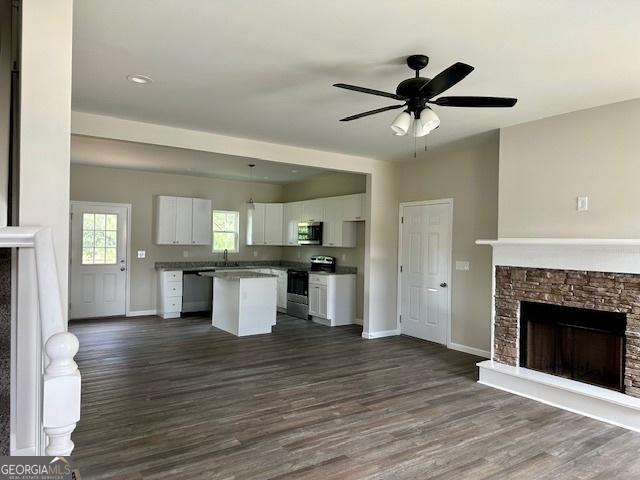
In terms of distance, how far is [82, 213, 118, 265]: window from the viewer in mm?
7691

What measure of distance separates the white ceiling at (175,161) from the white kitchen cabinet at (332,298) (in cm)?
195

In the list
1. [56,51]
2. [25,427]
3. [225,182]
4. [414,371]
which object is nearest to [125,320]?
[225,182]

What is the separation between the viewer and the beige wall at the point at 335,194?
7633mm

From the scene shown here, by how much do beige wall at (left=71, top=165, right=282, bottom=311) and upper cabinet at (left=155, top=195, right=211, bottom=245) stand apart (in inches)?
9.4

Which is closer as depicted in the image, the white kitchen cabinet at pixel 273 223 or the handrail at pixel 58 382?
the handrail at pixel 58 382

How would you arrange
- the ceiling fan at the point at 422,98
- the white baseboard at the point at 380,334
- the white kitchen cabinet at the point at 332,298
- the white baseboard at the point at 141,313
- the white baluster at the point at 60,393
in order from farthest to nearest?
the white baseboard at the point at 141,313 → the white kitchen cabinet at the point at 332,298 → the white baseboard at the point at 380,334 → the ceiling fan at the point at 422,98 → the white baluster at the point at 60,393

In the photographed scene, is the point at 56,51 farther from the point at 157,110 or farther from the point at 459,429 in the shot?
the point at 459,429

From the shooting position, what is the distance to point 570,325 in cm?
417

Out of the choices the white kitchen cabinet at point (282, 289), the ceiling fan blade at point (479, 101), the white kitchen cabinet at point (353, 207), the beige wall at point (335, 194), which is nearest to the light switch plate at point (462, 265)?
the white kitchen cabinet at point (353, 207)

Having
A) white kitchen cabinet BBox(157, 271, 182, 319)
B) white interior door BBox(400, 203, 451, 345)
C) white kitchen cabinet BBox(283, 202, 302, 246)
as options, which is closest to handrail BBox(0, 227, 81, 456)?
white interior door BBox(400, 203, 451, 345)

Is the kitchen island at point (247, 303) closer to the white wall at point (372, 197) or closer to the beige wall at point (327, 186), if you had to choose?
the white wall at point (372, 197)

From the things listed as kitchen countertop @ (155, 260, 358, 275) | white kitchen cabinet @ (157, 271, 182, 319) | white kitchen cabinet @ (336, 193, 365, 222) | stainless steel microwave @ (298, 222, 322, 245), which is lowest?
white kitchen cabinet @ (157, 271, 182, 319)

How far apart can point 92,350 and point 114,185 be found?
139 inches

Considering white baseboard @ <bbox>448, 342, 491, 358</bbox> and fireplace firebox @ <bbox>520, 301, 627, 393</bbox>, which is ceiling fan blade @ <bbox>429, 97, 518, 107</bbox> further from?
white baseboard @ <bbox>448, 342, 491, 358</bbox>
